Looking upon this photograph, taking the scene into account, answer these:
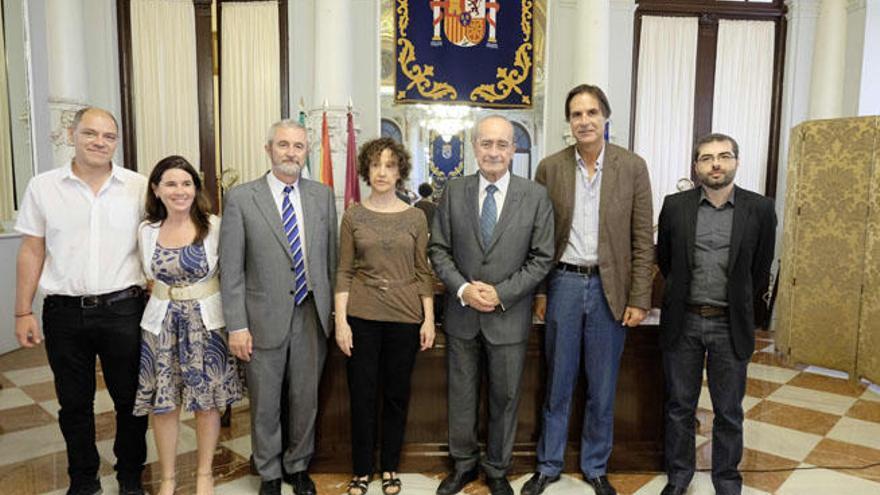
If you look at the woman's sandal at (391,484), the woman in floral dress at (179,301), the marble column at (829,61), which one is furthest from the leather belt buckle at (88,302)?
the marble column at (829,61)

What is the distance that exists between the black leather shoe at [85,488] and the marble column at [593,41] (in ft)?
18.2

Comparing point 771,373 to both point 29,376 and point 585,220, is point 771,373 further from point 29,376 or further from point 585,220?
point 29,376

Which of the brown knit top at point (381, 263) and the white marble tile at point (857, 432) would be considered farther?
the white marble tile at point (857, 432)

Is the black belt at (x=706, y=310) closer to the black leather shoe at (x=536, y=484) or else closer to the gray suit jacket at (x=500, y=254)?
the gray suit jacket at (x=500, y=254)

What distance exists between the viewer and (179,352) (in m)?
2.33

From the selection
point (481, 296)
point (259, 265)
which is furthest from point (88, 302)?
point (481, 296)

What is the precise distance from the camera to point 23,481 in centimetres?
274

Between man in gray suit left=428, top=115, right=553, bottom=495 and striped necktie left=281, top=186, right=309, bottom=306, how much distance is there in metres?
0.56

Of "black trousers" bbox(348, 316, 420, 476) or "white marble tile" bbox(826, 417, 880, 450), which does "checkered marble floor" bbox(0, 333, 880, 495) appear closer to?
"white marble tile" bbox(826, 417, 880, 450)

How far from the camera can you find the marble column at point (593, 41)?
19.9 feet

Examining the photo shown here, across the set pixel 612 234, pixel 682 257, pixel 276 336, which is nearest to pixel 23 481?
pixel 276 336

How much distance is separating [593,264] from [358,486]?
1.43 meters

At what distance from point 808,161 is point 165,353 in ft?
15.5

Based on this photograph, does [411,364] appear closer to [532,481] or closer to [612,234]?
[532,481]
